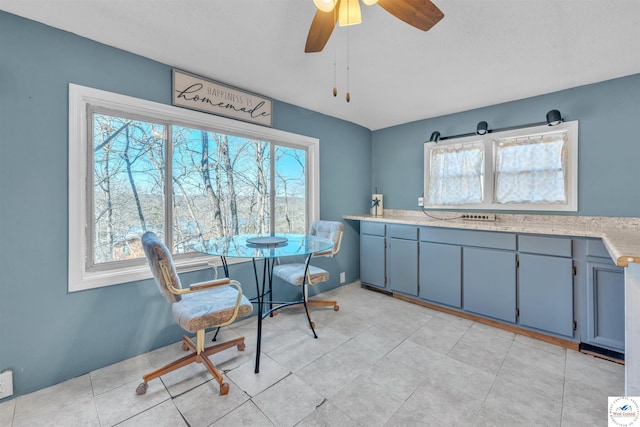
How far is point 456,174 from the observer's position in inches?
131

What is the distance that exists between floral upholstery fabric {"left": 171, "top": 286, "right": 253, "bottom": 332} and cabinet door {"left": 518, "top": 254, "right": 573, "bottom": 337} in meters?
2.39

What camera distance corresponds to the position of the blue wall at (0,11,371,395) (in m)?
1.62

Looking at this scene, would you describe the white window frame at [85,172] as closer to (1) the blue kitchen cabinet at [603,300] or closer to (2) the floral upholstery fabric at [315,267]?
(2) the floral upholstery fabric at [315,267]

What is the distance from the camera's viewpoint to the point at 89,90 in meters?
1.86

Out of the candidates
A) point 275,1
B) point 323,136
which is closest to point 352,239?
point 323,136

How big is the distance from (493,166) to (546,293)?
57.6 inches

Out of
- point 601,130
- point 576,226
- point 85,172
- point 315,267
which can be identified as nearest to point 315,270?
point 315,267

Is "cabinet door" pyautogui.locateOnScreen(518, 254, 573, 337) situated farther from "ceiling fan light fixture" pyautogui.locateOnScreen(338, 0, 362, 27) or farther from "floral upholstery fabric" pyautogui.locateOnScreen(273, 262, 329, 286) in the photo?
"ceiling fan light fixture" pyautogui.locateOnScreen(338, 0, 362, 27)

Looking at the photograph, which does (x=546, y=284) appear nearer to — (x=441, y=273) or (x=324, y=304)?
(x=441, y=273)

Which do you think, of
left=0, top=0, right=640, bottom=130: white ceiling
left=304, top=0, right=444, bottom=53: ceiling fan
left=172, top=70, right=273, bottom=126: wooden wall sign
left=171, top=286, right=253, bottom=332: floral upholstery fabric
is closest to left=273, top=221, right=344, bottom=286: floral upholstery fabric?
left=171, top=286, right=253, bottom=332: floral upholstery fabric

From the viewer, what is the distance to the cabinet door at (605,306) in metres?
1.95

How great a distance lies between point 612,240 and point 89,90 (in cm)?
361

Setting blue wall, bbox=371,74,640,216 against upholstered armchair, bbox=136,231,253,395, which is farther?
blue wall, bbox=371,74,640,216

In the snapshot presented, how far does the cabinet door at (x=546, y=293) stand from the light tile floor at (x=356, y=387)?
0.62 feet
